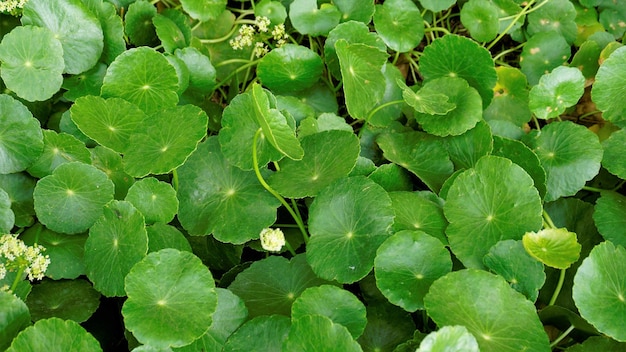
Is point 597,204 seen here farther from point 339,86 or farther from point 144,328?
point 144,328

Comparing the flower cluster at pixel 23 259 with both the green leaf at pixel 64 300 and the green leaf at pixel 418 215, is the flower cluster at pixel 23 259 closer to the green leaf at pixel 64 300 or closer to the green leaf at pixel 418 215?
the green leaf at pixel 64 300

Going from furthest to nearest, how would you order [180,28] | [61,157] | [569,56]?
[569,56]
[180,28]
[61,157]

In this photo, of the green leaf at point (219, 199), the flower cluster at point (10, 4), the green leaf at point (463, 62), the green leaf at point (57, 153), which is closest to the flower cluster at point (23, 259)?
the green leaf at point (57, 153)

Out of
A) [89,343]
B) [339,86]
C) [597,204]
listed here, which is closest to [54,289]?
[89,343]

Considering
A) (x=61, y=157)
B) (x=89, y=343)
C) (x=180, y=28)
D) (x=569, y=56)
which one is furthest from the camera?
(x=569, y=56)

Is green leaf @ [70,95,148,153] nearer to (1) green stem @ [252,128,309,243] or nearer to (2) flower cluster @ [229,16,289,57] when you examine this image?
(1) green stem @ [252,128,309,243]

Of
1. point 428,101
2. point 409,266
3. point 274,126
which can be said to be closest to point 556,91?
point 428,101

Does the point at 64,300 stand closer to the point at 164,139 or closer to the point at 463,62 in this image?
the point at 164,139
